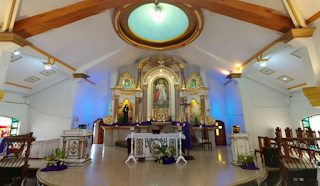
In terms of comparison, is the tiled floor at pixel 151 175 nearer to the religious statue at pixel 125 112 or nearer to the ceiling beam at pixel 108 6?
the ceiling beam at pixel 108 6

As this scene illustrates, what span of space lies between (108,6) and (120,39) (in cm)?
302

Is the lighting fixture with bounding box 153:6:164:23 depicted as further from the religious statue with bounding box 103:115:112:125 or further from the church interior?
the religious statue with bounding box 103:115:112:125

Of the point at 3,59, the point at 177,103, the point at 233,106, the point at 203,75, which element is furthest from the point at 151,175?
the point at 203,75

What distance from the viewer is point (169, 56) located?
37.9 feet

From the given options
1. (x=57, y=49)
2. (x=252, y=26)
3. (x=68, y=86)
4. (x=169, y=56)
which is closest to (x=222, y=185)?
(x=252, y=26)

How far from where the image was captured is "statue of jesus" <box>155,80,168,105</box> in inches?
447

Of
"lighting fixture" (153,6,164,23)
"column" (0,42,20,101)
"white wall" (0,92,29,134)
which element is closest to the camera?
"column" (0,42,20,101)

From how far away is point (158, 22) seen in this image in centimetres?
885

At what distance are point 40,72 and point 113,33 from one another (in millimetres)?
4012

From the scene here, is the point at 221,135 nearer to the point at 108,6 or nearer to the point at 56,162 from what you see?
the point at 56,162

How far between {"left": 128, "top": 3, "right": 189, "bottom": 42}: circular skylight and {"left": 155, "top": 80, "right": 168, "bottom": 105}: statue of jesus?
3.49 meters

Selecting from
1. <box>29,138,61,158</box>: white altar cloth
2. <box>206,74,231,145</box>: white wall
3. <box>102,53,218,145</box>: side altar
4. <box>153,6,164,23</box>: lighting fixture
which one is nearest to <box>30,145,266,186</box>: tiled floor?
<box>29,138,61,158</box>: white altar cloth

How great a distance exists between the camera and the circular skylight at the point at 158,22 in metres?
7.95

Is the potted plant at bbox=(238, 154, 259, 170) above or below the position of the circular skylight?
below
